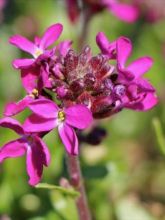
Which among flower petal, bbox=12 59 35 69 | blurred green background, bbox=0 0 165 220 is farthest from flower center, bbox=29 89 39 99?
blurred green background, bbox=0 0 165 220

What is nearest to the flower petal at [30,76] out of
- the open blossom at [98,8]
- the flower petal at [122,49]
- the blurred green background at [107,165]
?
the flower petal at [122,49]

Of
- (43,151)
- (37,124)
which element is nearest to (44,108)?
(37,124)

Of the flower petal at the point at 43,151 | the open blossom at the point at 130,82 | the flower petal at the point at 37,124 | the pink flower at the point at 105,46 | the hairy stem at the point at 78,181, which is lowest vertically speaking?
the hairy stem at the point at 78,181

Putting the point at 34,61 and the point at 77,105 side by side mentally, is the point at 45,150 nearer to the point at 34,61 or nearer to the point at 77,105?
the point at 77,105

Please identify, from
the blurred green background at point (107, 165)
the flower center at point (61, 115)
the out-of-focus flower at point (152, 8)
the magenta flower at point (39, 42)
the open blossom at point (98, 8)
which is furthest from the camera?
the out-of-focus flower at point (152, 8)

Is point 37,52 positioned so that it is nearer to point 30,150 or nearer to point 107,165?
point 30,150

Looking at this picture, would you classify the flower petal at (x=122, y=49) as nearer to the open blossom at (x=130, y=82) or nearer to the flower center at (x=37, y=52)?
the open blossom at (x=130, y=82)

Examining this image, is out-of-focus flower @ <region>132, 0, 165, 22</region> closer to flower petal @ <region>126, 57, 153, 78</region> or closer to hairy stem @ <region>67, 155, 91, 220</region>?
flower petal @ <region>126, 57, 153, 78</region>
